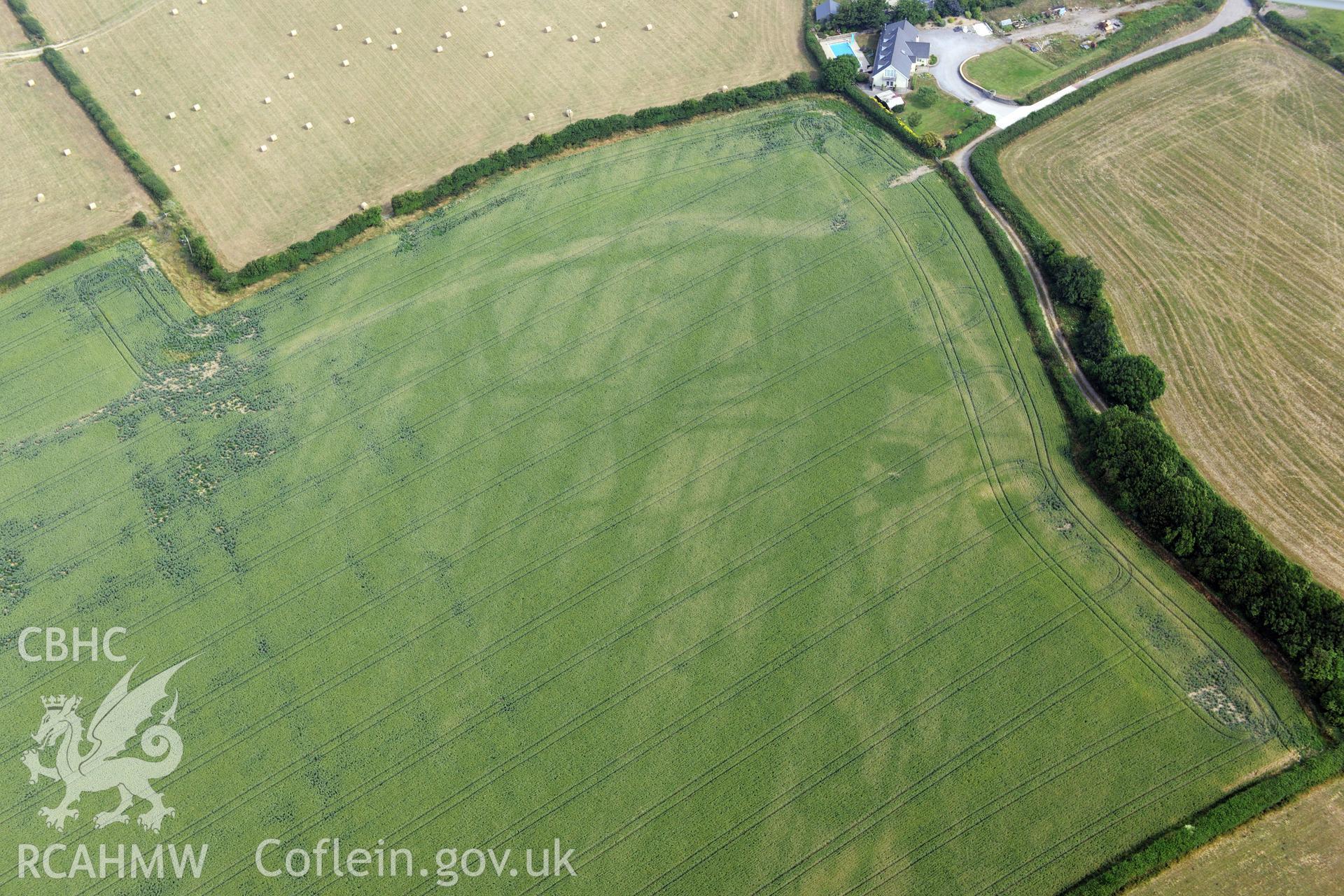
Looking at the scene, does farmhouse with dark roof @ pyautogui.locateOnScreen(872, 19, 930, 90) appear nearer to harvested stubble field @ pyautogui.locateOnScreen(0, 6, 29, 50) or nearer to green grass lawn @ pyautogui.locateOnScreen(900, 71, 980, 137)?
green grass lawn @ pyautogui.locateOnScreen(900, 71, 980, 137)

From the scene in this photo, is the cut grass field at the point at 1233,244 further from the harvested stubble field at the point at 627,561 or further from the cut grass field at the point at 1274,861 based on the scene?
the cut grass field at the point at 1274,861

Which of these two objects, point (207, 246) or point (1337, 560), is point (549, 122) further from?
point (1337, 560)

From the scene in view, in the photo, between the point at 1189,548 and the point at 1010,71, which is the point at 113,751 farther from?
the point at 1010,71

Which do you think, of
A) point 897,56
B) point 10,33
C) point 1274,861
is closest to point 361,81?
Result: point 10,33

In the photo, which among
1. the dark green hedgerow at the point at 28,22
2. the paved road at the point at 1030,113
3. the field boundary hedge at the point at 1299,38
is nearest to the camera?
the paved road at the point at 1030,113

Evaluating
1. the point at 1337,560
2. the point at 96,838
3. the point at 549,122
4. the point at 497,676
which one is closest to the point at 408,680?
the point at 497,676

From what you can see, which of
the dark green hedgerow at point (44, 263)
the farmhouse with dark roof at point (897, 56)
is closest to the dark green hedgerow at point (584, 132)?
the farmhouse with dark roof at point (897, 56)
